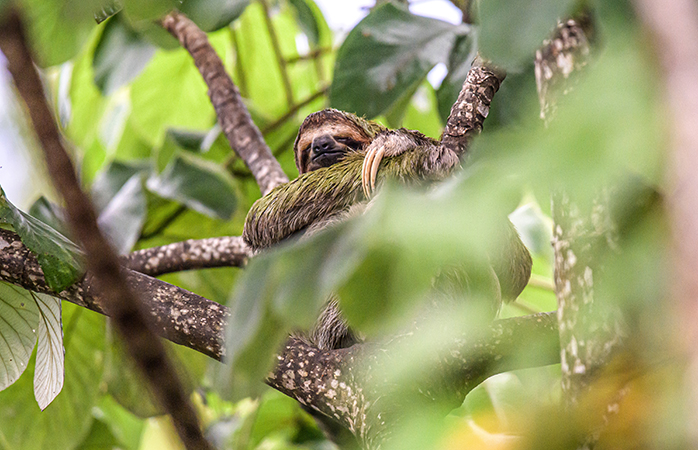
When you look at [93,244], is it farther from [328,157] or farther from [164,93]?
[164,93]

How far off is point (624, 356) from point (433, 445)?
13 centimetres

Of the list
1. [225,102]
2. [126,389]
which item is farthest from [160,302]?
[126,389]

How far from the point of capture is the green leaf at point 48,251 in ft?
2.71

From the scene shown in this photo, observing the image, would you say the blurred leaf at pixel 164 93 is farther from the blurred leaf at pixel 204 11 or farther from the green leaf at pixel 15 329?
the green leaf at pixel 15 329

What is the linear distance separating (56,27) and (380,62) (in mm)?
627

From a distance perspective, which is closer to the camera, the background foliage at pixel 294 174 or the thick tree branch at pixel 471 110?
the background foliage at pixel 294 174

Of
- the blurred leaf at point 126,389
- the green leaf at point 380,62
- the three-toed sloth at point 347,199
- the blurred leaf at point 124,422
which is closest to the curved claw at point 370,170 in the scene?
the three-toed sloth at point 347,199

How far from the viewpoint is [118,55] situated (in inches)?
69.6

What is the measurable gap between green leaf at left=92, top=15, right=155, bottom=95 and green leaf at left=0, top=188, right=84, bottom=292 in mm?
986

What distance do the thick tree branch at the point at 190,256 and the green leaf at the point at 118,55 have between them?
561 millimetres

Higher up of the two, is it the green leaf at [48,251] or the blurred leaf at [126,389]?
the green leaf at [48,251]

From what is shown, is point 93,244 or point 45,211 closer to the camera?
point 93,244

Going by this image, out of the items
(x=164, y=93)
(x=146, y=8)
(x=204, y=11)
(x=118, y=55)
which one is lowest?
(x=164, y=93)

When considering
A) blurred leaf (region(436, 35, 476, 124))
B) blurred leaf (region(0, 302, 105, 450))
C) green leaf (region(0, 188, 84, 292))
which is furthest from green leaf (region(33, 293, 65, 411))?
blurred leaf (region(436, 35, 476, 124))
